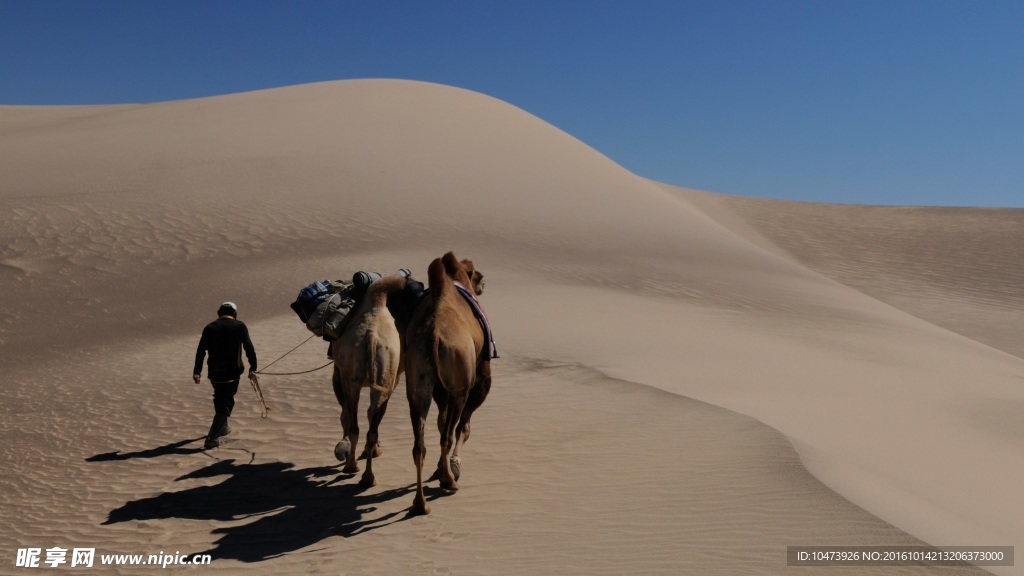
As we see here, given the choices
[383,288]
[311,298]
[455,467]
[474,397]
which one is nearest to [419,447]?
[455,467]

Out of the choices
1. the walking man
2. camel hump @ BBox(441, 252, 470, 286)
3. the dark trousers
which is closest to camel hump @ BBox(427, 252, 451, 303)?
camel hump @ BBox(441, 252, 470, 286)

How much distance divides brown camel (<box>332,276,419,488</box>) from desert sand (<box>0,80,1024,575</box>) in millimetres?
549

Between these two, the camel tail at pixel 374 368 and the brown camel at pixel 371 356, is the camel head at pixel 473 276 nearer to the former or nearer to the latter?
the brown camel at pixel 371 356

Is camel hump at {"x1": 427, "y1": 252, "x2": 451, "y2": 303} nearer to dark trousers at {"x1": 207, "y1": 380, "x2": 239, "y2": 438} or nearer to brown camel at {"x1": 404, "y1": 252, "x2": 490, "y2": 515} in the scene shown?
brown camel at {"x1": 404, "y1": 252, "x2": 490, "y2": 515}

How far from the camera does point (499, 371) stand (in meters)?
12.9

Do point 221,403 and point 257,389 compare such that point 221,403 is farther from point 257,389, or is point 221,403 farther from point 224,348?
point 224,348

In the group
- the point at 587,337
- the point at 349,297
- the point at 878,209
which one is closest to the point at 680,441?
the point at 349,297

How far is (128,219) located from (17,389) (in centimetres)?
1202

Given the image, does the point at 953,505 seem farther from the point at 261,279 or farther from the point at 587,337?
the point at 261,279

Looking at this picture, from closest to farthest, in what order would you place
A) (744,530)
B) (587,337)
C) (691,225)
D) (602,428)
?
(744,530) → (602,428) → (587,337) → (691,225)

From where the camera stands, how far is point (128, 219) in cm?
2420

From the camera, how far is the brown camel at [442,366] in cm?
752

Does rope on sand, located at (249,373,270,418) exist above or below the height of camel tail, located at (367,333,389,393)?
below

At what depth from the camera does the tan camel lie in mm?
8008
